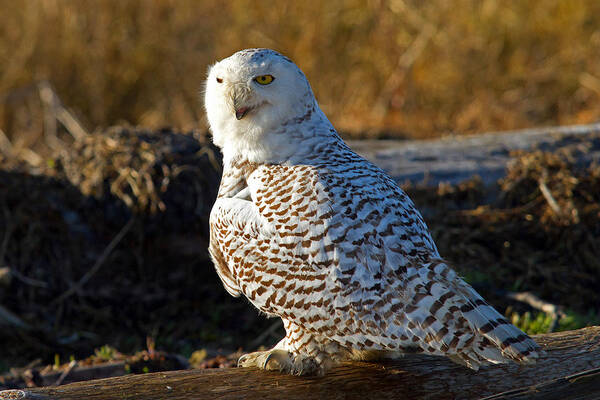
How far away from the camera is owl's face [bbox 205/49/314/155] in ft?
10.4

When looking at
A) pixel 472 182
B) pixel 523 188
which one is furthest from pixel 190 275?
pixel 523 188

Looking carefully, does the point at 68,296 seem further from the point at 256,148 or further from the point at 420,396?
the point at 420,396

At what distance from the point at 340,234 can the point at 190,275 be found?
322cm

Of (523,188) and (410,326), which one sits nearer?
(410,326)

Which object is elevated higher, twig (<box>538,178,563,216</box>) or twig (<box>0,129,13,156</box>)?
twig (<box>0,129,13,156</box>)

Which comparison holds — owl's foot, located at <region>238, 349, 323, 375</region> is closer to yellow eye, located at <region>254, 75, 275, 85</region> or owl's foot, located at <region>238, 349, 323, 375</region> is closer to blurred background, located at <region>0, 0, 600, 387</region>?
yellow eye, located at <region>254, 75, 275, 85</region>

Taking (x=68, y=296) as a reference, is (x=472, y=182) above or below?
above

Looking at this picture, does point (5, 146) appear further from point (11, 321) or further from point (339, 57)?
point (339, 57)

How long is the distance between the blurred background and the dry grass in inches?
1.2

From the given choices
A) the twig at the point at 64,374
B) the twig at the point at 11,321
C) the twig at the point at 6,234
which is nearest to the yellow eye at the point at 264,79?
the twig at the point at 64,374

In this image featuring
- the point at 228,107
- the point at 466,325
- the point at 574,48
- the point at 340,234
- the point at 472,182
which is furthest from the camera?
the point at 574,48

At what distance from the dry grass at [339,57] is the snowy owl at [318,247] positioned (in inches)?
262

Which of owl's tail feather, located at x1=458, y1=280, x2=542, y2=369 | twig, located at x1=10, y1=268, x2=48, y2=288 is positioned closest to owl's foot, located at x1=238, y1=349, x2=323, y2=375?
owl's tail feather, located at x1=458, y1=280, x2=542, y2=369

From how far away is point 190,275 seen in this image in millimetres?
5840
